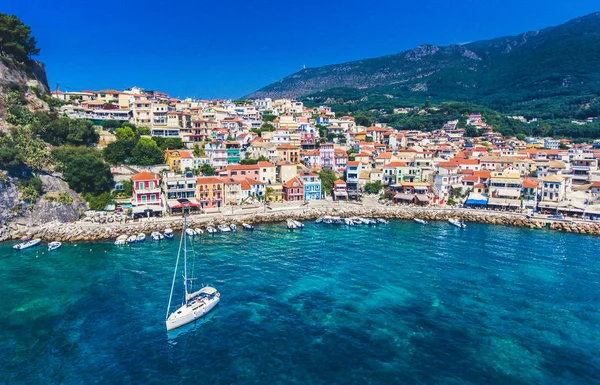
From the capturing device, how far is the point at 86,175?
155 ft

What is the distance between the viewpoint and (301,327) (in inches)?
921

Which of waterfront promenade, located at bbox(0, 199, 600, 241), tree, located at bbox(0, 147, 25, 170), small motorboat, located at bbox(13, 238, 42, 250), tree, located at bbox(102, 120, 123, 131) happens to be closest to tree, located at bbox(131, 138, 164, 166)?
tree, located at bbox(102, 120, 123, 131)

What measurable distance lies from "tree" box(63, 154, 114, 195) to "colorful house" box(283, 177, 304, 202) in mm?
24947

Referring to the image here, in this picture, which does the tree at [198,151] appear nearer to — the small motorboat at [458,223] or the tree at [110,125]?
the tree at [110,125]

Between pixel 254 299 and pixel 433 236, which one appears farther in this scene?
pixel 433 236

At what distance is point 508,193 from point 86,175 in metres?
58.7

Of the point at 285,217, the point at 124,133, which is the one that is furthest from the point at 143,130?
the point at 285,217

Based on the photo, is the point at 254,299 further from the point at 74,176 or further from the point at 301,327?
the point at 74,176

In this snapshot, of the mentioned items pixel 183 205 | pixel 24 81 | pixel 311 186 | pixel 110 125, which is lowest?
pixel 183 205

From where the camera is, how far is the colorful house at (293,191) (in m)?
56.8

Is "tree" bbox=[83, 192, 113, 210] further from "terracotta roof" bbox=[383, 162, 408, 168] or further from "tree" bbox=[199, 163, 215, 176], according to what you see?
"terracotta roof" bbox=[383, 162, 408, 168]

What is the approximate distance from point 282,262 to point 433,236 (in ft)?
64.3

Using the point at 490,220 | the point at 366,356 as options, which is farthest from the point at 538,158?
the point at 366,356

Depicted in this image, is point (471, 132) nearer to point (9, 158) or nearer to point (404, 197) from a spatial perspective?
point (404, 197)
